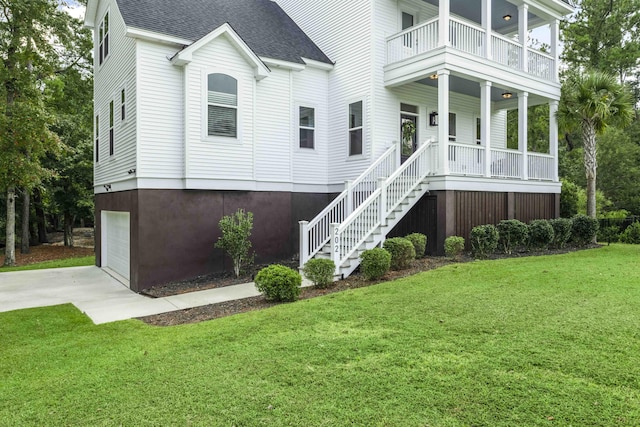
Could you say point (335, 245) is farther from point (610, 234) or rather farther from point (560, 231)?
point (610, 234)

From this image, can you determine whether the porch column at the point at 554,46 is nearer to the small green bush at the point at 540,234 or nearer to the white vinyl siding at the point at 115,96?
the small green bush at the point at 540,234

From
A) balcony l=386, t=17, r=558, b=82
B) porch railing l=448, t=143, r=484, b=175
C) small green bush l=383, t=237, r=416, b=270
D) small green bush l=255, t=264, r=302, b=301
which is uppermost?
balcony l=386, t=17, r=558, b=82

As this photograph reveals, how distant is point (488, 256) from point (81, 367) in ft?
30.6

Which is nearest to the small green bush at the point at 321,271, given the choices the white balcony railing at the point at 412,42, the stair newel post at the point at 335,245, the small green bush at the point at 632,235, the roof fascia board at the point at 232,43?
the stair newel post at the point at 335,245

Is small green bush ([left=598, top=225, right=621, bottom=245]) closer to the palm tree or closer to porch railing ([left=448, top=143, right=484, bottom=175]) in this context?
the palm tree

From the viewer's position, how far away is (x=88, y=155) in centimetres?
2080

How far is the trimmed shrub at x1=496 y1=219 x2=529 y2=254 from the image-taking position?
36.4 ft

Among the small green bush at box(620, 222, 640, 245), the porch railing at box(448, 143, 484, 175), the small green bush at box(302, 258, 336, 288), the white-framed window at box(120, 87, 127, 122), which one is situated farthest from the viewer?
the small green bush at box(620, 222, 640, 245)

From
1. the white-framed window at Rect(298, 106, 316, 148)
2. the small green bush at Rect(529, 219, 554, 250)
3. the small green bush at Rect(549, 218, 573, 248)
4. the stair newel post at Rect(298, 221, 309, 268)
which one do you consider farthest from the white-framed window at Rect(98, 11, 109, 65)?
the small green bush at Rect(549, 218, 573, 248)

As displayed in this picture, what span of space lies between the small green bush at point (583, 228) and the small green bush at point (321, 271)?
30.0 ft

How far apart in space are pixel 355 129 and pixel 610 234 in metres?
11.6

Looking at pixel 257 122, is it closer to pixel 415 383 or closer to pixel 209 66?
pixel 209 66

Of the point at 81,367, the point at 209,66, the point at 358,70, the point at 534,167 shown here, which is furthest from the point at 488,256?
the point at 81,367

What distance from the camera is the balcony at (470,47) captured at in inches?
452
